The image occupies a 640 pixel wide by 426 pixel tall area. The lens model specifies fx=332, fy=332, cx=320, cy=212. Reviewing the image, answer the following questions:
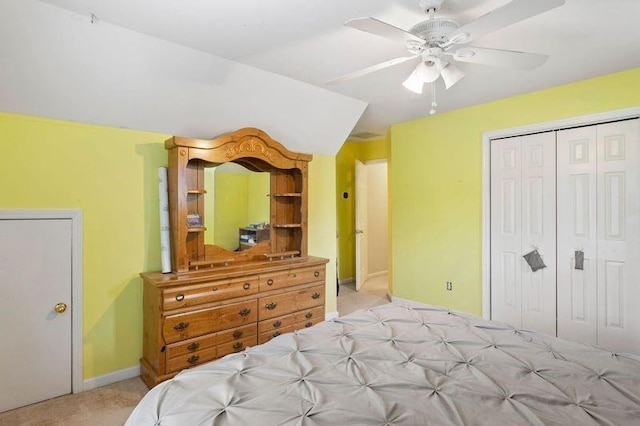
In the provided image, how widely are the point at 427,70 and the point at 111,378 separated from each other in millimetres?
3252

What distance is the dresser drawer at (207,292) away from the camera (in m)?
2.49

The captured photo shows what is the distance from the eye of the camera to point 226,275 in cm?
275

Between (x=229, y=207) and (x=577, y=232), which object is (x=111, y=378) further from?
(x=577, y=232)

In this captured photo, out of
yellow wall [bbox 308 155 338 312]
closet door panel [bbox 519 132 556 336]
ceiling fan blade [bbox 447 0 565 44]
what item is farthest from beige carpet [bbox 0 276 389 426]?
closet door panel [bbox 519 132 556 336]

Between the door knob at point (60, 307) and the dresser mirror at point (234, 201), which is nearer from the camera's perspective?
the door knob at point (60, 307)

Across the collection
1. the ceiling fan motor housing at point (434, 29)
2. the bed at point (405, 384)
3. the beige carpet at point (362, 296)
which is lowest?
the beige carpet at point (362, 296)

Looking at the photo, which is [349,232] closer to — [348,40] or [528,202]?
[528,202]

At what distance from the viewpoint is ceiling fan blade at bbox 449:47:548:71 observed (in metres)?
1.83

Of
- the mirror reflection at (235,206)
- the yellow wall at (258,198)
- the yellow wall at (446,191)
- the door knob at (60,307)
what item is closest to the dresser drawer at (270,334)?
the mirror reflection at (235,206)

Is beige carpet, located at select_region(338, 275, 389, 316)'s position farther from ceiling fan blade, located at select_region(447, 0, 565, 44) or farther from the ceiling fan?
ceiling fan blade, located at select_region(447, 0, 565, 44)

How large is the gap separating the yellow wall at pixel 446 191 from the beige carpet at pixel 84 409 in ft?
11.0

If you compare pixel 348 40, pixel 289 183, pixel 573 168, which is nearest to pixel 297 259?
pixel 289 183

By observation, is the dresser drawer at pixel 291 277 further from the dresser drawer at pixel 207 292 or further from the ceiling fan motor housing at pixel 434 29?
the ceiling fan motor housing at pixel 434 29

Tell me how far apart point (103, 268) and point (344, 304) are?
10.0 feet
